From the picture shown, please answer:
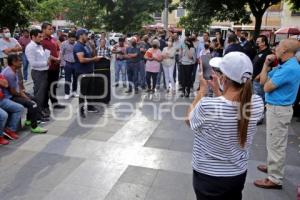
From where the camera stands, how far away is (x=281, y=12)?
45281mm

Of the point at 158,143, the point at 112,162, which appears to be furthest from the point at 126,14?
the point at 112,162

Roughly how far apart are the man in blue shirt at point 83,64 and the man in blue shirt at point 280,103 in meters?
4.49

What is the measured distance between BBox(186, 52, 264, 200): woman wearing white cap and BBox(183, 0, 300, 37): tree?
Answer: 1356 centimetres

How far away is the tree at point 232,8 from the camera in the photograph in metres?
15.4

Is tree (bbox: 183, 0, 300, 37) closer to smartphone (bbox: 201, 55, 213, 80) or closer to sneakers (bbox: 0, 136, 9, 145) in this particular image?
smartphone (bbox: 201, 55, 213, 80)

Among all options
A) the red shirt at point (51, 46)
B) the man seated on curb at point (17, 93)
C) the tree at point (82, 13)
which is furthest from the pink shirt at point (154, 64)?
the tree at point (82, 13)

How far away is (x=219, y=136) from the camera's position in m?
2.42

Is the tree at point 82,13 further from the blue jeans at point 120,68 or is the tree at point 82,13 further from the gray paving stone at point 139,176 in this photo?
the gray paving stone at point 139,176

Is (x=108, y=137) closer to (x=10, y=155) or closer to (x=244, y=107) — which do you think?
(x=10, y=155)

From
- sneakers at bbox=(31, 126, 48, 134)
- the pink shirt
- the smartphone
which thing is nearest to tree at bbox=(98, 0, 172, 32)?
the pink shirt

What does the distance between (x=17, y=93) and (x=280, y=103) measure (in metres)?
4.63

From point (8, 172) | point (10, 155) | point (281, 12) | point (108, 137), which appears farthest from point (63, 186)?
point (281, 12)

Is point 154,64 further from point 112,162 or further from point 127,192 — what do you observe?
point 127,192

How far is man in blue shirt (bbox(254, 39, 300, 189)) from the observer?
170 inches
